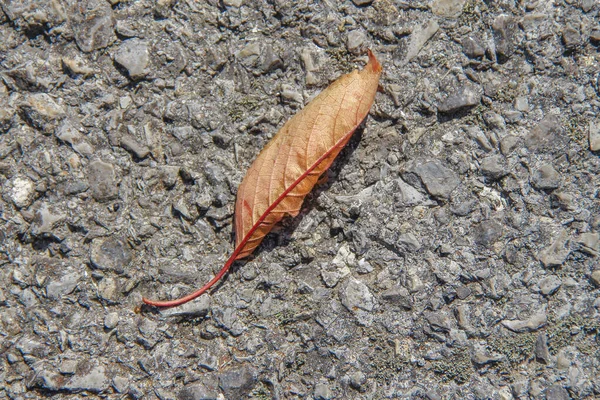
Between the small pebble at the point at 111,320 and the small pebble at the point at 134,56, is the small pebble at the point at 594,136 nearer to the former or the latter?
the small pebble at the point at 134,56

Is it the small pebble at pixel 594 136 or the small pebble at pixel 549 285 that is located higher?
the small pebble at pixel 594 136

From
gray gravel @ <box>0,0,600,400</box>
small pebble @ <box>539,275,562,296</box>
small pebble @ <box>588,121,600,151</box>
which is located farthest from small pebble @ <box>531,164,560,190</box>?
small pebble @ <box>539,275,562,296</box>

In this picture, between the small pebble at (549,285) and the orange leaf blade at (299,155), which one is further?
the small pebble at (549,285)

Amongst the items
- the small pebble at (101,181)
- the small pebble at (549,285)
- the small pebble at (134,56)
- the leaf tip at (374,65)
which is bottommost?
the small pebble at (549,285)

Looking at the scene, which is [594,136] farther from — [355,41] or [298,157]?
A: [298,157]

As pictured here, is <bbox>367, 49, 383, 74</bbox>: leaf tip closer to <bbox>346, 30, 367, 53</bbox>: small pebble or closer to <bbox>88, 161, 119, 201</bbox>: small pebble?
<bbox>346, 30, 367, 53</bbox>: small pebble

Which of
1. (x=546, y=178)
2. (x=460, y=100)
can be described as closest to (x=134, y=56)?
(x=460, y=100)

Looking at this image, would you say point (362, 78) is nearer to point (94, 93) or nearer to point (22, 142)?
point (94, 93)

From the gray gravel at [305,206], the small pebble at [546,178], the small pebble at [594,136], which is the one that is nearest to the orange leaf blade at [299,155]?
the gray gravel at [305,206]
